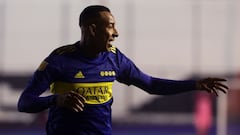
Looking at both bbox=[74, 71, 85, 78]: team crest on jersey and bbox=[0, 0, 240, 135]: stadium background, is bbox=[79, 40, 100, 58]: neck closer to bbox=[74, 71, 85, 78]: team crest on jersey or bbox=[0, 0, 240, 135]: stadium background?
bbox=[74, 71, 85, 78]: team crest on jersey

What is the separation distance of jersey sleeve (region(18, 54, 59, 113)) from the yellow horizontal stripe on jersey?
0.05 m

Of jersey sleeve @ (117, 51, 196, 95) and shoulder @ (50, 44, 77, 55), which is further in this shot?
jersey sleeve @ (117, 51, 196, 95)

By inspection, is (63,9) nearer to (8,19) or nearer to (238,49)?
(8,19)

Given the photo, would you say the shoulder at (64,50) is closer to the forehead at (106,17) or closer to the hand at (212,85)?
the forehead at (106,17)

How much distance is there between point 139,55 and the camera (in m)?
12.1

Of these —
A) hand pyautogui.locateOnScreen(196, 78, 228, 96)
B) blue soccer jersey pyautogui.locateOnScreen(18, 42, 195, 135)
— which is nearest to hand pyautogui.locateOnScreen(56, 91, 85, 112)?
blue soccer jersey pyautogui.locateOnScreen(18, 42, 195, 135)

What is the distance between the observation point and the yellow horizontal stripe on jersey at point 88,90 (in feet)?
10.1

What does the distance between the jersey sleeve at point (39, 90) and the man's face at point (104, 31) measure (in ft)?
0.71

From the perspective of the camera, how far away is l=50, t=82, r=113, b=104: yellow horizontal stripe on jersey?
3074mm

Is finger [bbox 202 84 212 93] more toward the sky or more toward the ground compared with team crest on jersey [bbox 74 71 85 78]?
more toward the ground

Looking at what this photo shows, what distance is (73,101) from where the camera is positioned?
9.18ft

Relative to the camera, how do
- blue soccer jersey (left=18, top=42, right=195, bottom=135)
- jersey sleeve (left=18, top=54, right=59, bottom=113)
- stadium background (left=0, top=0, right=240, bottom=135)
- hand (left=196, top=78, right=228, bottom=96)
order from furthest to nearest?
1. stadium background (left=0, top=0, right=240, bottom=135)
2. hand (left=196, top=78, right=228, bottom=96)
3. blue soccer jersey (left=18, top=42, right=195, bottom=135)
4. jersey sleeve (left=18, top=54, right=59, bottom=113)

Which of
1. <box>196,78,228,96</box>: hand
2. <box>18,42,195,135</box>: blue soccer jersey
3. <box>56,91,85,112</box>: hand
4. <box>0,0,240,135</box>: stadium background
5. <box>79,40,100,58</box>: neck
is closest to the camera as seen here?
<box>56,91,85,112</box>: hand

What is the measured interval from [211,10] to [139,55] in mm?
1411
